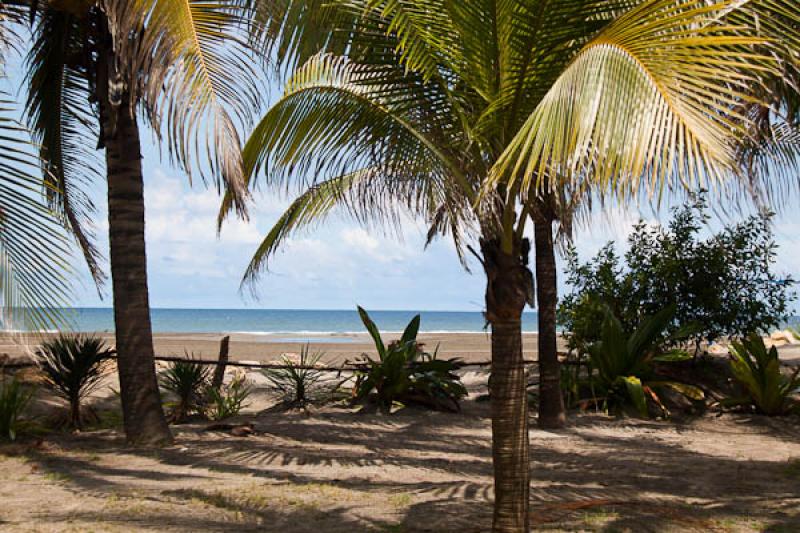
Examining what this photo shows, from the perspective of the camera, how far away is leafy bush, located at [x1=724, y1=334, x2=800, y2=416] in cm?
965

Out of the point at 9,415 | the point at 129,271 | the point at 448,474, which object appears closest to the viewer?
the point at 448,474

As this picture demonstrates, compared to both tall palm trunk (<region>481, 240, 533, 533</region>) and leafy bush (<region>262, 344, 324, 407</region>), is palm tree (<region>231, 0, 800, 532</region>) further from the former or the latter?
leafy bush (<region>262, 344, 324, 407</region>)

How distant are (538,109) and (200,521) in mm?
3571

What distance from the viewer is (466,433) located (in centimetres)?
885

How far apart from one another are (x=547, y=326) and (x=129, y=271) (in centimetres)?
484

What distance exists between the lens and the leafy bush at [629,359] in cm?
1014

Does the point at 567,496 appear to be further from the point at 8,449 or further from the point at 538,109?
the point at 8,449

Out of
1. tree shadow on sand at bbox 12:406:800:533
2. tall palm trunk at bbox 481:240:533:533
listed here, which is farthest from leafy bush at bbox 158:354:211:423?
tall palm trunk at bbox 481:240:533:533

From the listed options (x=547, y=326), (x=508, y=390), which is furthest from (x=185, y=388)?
(x=508, y=390)

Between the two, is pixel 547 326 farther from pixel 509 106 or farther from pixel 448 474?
pixel 509 106

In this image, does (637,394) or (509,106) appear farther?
(637,394)

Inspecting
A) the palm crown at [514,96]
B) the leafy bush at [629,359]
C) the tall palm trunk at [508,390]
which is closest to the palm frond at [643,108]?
the palm crown at [514,96]

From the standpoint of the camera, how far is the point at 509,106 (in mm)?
4270

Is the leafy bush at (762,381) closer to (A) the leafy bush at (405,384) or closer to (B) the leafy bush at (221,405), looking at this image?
(A) the leafy bush at (405,384)
